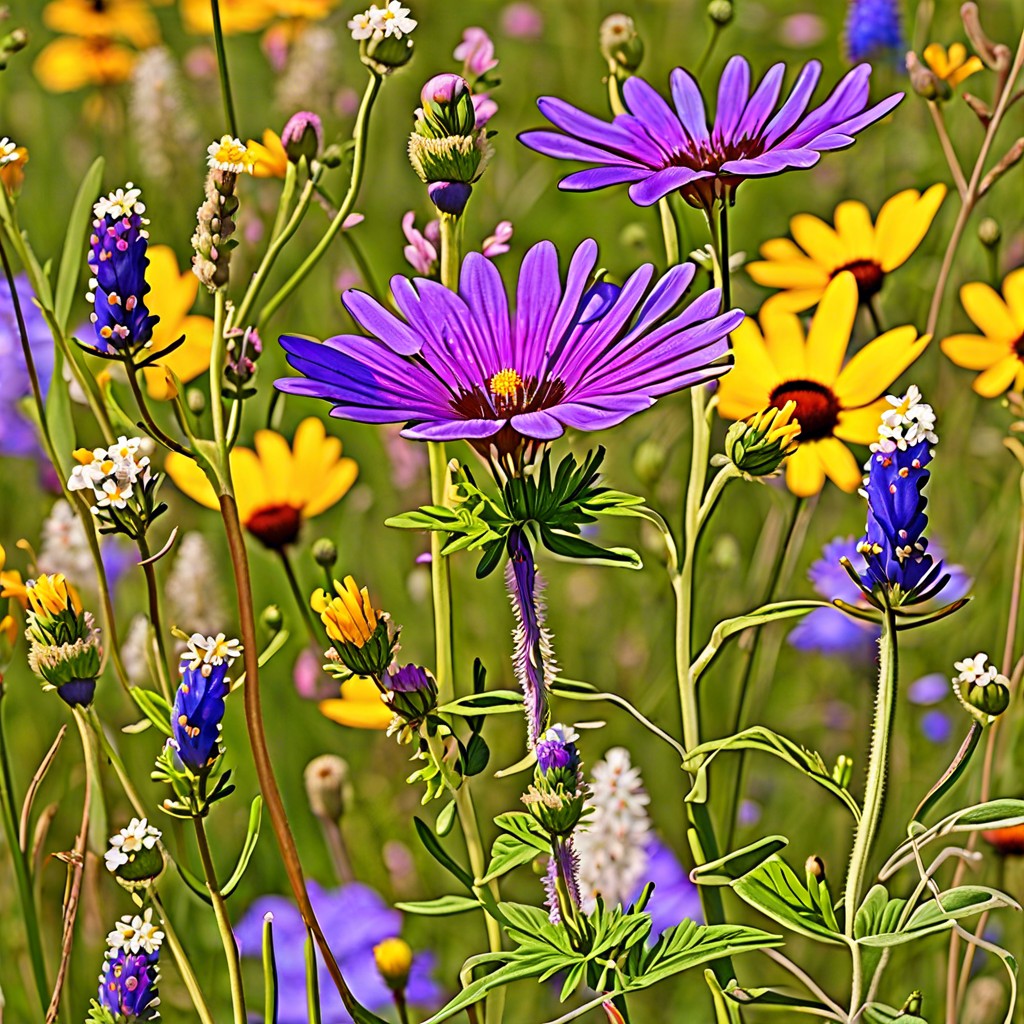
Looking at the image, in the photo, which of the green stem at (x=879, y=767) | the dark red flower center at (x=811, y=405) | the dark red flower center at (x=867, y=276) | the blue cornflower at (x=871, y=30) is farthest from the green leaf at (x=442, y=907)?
the blue cornflower at (x=871, y=30)

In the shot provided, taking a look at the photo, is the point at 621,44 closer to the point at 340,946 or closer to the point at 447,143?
the point at 447,143

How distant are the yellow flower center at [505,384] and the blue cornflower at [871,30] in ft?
1.82

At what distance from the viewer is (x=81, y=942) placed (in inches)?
28.1

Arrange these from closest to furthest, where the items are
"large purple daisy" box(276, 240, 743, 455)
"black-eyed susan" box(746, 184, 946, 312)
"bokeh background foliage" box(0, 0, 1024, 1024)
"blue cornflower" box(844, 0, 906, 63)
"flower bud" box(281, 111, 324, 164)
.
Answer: "large purple daisy" box(276, 240, 743, 455) → "flower bud" box(281, 111, 324, 164) → "black-eyed susan" box(746, 184, 946, 312) → "bokeh background foliage" box(0, 0, 1024, 1024) → "blue cornflower" box(844, 0, 906, 63)

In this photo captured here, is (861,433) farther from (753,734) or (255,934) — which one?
(255,934)

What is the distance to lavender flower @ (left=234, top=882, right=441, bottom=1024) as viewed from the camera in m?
0.66

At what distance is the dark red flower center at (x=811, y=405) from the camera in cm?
54

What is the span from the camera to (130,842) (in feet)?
1.39

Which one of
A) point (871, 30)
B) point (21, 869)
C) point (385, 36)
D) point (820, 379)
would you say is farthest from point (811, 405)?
point (871, 30)

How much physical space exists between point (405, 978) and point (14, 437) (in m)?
0.51

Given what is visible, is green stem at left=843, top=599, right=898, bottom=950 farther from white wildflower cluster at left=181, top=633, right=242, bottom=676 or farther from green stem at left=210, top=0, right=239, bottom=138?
green stem at left=210, top=0, right=239, bottom=138

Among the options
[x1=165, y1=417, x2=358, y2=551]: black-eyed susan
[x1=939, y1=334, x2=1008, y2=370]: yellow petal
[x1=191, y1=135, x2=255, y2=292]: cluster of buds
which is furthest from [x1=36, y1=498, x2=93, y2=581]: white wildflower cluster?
[x1=939, y1=334, x2=1008, y2=370]: yellow petal

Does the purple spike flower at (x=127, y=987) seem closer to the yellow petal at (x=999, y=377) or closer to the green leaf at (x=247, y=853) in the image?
the green leaf at (x=247, y=853)

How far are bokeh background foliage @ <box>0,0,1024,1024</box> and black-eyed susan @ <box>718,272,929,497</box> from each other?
0.05 m
